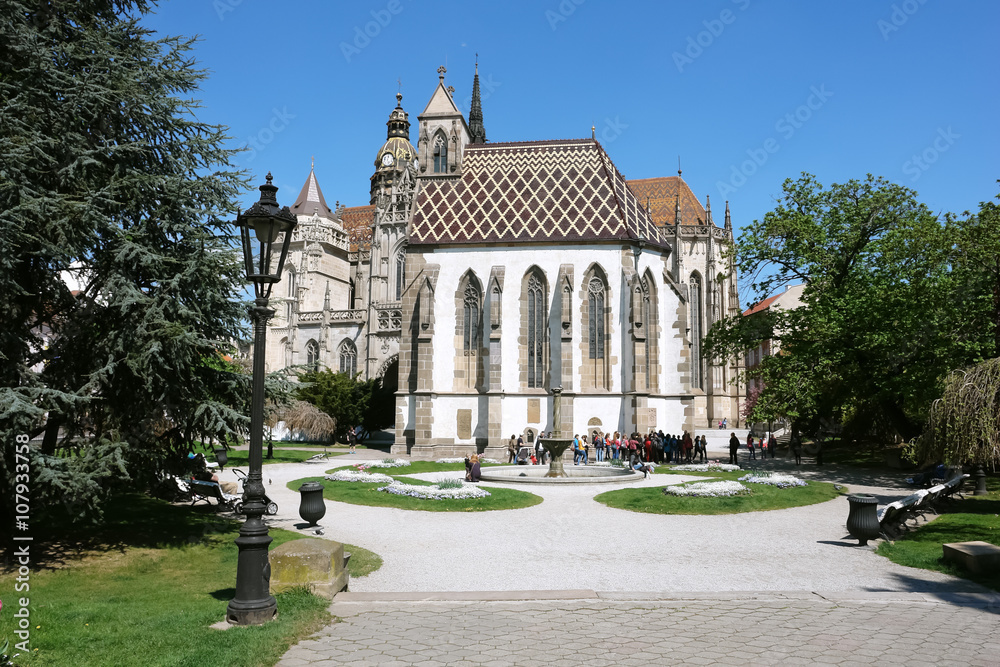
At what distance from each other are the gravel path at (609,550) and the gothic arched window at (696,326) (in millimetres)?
38569

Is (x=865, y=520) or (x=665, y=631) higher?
(x=865, y=520)

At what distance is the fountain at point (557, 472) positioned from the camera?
2092 centimetres

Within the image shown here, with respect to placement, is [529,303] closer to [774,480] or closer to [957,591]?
[774,480]

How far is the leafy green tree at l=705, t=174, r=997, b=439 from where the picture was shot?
19828 mm

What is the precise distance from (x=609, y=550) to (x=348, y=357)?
45193 millimetres

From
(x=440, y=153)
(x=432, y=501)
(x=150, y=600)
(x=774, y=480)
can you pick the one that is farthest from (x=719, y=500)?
(x=440, y=153)

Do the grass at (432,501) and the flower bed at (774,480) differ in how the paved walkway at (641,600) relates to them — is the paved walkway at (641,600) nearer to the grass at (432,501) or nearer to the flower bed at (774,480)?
the grass at (432,501)

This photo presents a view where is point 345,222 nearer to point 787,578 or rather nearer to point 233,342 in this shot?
point 233,342

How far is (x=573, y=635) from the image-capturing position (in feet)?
21.0

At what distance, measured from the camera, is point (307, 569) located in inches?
304

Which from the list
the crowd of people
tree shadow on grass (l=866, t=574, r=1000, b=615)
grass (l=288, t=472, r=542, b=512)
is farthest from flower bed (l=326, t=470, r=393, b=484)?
tree shadow on grass (l=866, t=574, r=1000, b=615)

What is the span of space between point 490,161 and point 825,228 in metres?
18.6

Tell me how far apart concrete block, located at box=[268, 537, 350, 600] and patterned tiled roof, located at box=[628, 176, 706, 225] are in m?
55.2

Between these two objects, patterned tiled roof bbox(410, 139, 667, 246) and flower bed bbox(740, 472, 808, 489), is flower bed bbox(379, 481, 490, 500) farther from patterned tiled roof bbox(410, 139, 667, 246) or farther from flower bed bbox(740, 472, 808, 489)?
patterned tiled roof bbox(410, 139, 667, 246)
